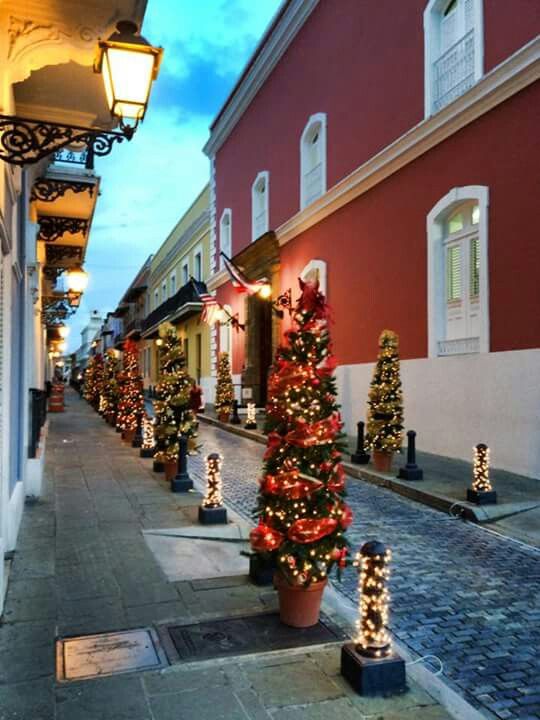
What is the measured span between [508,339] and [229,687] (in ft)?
26.6

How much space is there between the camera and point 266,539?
4285mm

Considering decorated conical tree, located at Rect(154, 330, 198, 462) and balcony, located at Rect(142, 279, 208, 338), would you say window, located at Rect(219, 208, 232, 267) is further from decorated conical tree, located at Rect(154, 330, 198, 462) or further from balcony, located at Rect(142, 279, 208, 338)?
decorated conical tree, located at Rect(154, 330, 198, 462)

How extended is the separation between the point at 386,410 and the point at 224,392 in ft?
34.7

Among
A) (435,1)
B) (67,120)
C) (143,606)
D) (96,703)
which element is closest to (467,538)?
(143,606)

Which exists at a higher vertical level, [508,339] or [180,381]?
[508,339]

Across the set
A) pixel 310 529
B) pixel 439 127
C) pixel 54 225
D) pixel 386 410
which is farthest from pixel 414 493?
pixel 54 225

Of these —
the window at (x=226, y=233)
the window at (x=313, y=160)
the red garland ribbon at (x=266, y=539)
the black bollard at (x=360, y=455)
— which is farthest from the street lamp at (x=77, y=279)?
the window at (x=226, y=233)

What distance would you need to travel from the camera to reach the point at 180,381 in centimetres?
1019

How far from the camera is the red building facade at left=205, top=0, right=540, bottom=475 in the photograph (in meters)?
10.0

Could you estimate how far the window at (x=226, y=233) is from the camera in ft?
85.6

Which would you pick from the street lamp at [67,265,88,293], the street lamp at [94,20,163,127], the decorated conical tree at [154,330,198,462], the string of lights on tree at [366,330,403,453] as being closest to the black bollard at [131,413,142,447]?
the street lamp at [67,265,88,293]

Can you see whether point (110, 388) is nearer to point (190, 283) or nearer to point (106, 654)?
point (190, 283)

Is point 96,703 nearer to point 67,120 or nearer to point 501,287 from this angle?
point 67,120

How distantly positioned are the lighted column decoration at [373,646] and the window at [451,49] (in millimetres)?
9800
